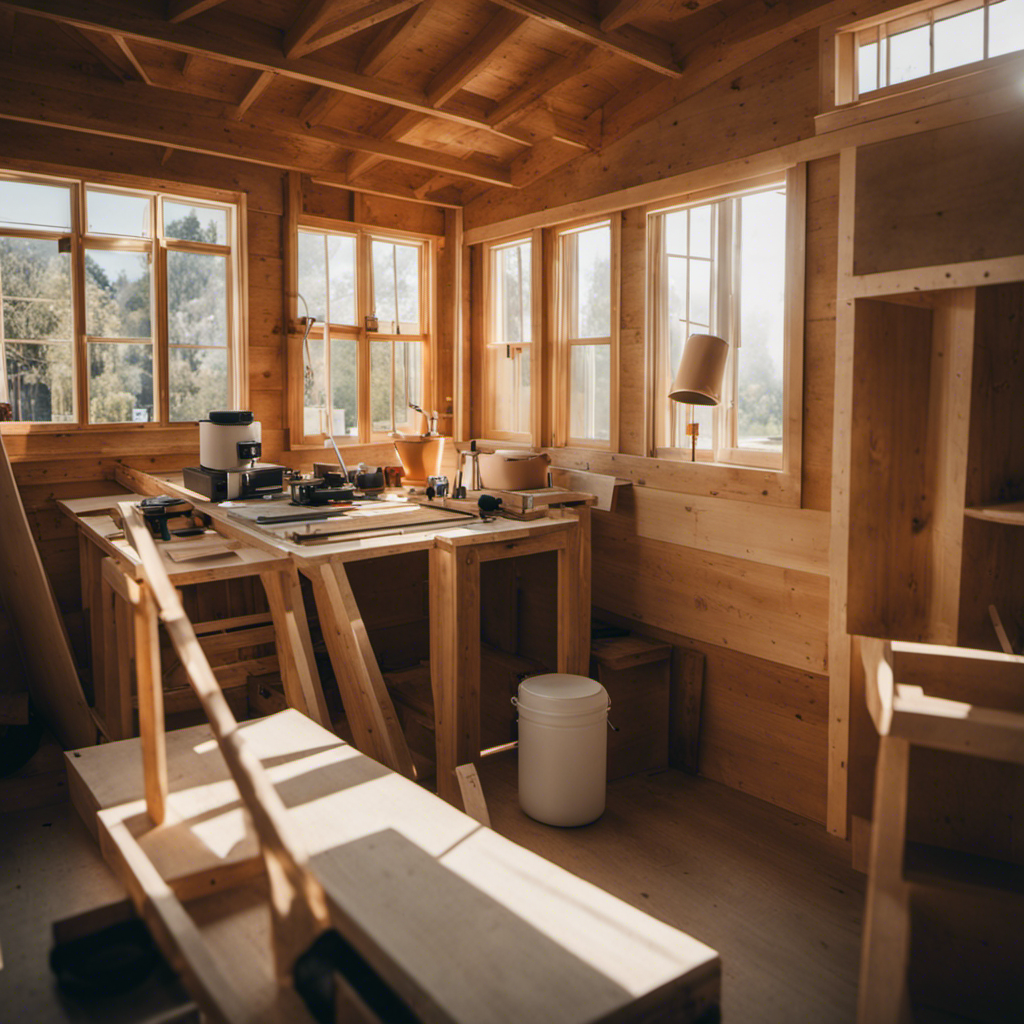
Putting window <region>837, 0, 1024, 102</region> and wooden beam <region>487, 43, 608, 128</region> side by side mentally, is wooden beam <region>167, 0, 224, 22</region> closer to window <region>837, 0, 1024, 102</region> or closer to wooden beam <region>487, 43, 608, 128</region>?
wooden beam <region>487, 43, 608, 128</region>

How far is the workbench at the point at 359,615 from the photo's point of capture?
3160mm

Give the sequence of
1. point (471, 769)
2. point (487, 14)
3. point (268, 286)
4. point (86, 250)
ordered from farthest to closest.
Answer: point (268, 286), point (86, 250), point (487, 14), point (471, 769)

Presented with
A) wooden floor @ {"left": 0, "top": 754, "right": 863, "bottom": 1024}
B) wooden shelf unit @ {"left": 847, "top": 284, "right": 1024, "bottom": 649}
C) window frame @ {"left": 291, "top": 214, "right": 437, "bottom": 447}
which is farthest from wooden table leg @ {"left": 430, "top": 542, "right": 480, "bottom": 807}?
window frame @ {"left": 291, "top": 214, "right": 437, "bottom": 447}

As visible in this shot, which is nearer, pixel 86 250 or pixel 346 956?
pixel 346 956

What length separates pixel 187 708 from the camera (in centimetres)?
457

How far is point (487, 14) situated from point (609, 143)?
1.00 meters

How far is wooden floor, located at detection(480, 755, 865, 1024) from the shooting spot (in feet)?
8.59

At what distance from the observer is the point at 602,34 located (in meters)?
3.65

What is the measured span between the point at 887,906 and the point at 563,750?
1.78 metres

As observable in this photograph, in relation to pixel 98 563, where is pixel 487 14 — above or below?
above

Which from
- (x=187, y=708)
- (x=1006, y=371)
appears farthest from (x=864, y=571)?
(x=187, y=708)

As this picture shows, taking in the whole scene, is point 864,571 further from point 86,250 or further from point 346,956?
point 86,250

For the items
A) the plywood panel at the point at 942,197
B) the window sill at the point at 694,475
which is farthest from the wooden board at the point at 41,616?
the plywood panel at the point at 942,197

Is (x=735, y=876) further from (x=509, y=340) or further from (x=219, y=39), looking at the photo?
(x=219, y=39)
